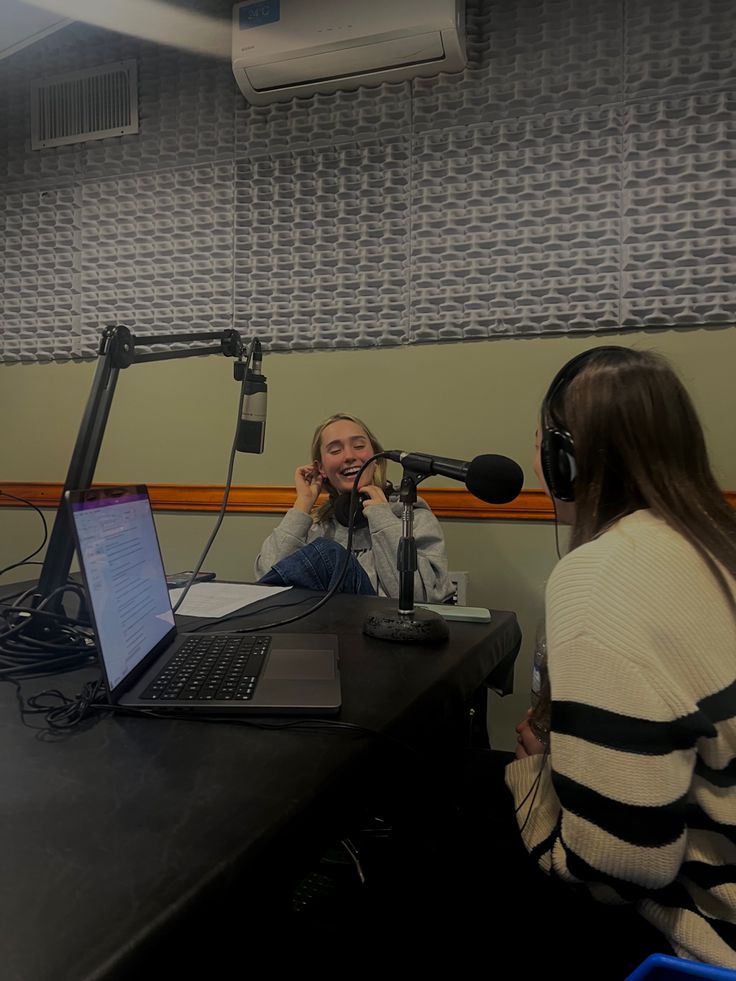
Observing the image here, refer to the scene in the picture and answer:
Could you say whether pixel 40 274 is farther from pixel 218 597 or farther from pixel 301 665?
pixel 301 665

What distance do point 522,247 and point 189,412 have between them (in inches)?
56.8

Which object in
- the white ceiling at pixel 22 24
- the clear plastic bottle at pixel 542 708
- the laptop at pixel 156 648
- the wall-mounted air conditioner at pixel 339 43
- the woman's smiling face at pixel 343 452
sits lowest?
the clear plastic bottle at pixel 542 708

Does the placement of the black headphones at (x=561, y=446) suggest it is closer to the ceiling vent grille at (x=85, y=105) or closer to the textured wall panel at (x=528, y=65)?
the textured wall panel at (x=528, y=65)

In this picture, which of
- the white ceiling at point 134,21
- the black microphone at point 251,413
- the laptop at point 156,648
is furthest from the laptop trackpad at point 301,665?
the white ceiling at point 134,21

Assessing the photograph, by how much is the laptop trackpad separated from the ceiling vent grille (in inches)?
103

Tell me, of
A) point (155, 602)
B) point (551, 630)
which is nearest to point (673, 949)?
point (551, 630)

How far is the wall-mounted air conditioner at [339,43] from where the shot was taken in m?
2.30

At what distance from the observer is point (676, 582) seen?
0.73 meters

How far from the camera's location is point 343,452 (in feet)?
7.33

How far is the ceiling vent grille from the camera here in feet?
9.37

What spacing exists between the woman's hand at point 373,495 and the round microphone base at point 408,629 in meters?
0.79

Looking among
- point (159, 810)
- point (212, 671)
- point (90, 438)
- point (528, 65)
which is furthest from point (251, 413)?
point (528, 65)

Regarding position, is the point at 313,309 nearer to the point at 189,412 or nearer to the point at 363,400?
the point at 363,400

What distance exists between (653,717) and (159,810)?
47 cm
